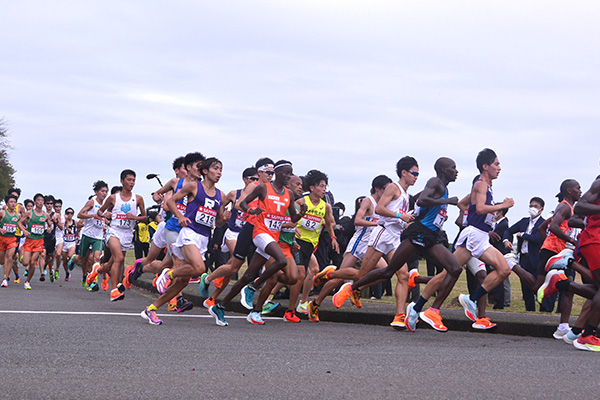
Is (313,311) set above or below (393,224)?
below

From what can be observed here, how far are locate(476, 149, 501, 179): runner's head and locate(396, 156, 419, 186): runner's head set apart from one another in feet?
2.64

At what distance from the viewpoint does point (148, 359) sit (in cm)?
689

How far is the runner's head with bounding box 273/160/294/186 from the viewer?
10797mm

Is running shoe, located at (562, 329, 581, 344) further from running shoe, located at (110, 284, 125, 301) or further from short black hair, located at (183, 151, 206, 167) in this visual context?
running shoe, located at (110, 284, 125, 301)

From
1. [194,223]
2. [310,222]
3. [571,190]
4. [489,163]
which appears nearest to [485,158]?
[489,163]

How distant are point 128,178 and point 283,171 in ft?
15.2

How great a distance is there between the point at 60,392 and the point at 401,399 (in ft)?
6.89

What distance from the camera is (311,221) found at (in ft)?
40.2

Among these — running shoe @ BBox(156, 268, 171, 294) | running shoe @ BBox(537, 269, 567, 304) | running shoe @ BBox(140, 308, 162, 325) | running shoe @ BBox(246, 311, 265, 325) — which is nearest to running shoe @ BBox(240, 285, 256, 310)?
running shoe @ BBox(246, 311, 265, 325)

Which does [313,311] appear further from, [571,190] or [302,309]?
[571,190]

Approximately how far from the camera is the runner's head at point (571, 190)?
34.5 feet

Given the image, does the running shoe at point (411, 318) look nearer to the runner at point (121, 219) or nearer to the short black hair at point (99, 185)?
the runner at point (121, 219)

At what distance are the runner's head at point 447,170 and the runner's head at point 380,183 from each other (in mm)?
2550

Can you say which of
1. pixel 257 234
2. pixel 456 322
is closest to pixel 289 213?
pixel 257 234
